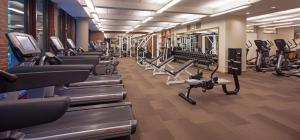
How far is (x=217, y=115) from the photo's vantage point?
3.26 m

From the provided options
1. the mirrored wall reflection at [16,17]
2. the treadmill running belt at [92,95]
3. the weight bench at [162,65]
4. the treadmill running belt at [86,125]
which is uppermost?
the mirrored wall reflection at [16,17]

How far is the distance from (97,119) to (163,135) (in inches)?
31.3

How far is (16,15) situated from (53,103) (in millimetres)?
4467

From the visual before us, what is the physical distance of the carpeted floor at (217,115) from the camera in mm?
2543

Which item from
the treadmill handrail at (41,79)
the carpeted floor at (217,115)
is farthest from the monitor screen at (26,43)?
the carpeted floor at (217,115)

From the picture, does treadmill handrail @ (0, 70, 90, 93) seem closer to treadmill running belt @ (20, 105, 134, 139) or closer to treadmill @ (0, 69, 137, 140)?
treadmill @ (0, 69, 137, 140)

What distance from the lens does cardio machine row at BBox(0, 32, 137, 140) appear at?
812 mm

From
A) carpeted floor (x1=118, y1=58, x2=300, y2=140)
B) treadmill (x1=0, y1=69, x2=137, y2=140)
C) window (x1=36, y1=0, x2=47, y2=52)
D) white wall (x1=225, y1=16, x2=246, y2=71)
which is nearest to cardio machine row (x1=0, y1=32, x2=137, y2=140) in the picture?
treadmill (x1=0, y1=69, x2=137, y2=140)

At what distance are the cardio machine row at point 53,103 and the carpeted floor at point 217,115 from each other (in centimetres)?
43

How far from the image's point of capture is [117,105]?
2.81 m

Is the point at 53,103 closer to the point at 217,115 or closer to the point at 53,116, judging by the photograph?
the point at 53,116

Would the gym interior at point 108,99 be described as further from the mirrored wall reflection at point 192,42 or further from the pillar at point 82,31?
the mirrored wall reflection at point 192,42

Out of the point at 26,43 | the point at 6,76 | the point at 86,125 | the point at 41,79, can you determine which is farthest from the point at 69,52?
the point at 6,76

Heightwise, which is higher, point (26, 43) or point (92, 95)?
point (26, 43)
